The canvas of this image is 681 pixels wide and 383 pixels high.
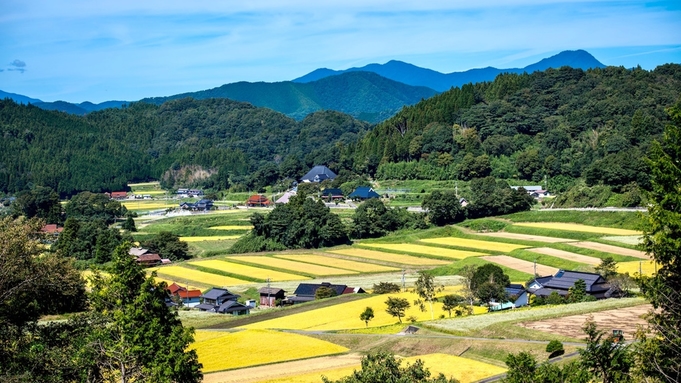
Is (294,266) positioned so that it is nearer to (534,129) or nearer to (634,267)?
(634,267)

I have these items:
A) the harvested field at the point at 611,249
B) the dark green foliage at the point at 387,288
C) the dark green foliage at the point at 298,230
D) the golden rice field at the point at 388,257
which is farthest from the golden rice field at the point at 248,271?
the harvested field at the point at 611,249

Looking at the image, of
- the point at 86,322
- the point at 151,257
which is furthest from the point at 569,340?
the point at 151,257

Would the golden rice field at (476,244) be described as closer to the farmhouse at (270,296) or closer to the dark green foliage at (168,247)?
the farmhouse at (270,296)

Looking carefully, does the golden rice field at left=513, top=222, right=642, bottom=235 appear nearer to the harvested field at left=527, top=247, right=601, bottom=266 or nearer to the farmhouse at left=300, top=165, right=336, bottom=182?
the harvested field at left=527, top=247, right=601, bottom=266

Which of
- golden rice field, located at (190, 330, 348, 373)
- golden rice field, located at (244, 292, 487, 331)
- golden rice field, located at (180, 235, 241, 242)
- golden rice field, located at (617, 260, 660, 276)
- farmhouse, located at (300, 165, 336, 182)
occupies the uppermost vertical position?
farmhouse, located at (300, 165, 336, 182)

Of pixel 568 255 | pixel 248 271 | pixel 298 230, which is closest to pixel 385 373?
pixel 568 255

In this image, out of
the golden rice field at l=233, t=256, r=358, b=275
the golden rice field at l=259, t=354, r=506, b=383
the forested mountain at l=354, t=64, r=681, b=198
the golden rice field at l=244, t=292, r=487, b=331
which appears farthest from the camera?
the forested mountain at l=354, t=64, r=681, b=198

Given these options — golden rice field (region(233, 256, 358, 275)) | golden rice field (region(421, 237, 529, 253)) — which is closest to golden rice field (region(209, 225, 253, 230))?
golden rice field (region(233, 256, 358, 275))
